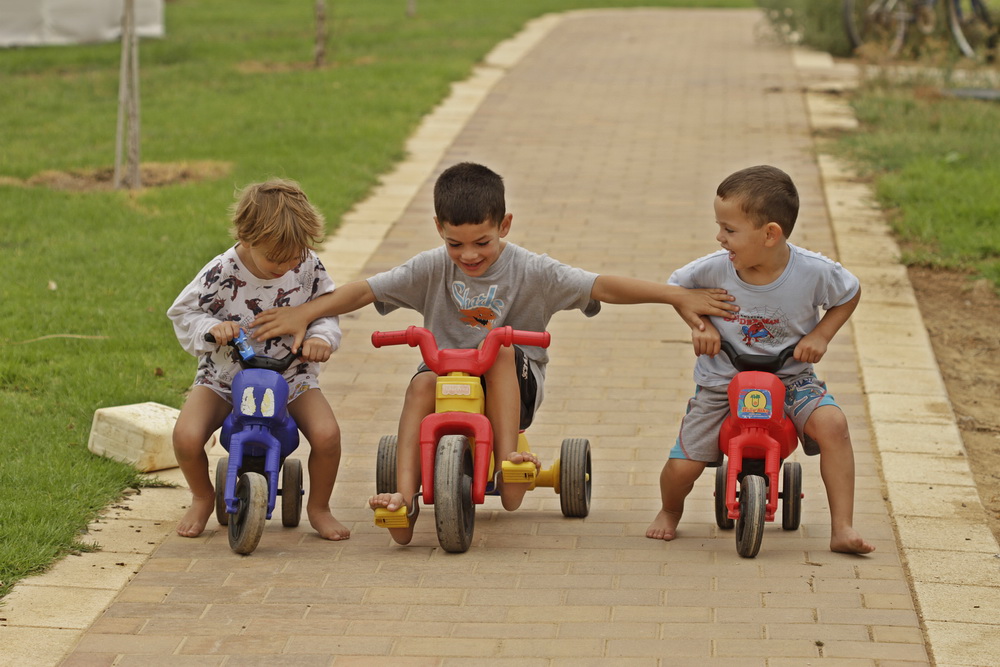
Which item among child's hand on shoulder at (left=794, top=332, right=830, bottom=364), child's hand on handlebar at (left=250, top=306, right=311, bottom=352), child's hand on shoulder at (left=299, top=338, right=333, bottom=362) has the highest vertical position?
child's hand on shoulder at (left=794, top=332, right=830, bottom=364)

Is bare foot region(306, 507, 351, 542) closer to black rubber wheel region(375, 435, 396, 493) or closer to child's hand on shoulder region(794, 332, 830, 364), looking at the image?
black rubber wheel region(375, 435, 396, 493)

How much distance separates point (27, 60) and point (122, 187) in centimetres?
823

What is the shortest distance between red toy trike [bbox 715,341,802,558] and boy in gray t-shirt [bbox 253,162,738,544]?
0.73 feet

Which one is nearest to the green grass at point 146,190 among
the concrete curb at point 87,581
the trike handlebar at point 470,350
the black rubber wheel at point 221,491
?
the concrete curb at point 87,581

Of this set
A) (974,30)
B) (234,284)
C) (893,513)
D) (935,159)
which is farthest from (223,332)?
(974,30)

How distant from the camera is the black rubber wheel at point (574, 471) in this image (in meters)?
4.61

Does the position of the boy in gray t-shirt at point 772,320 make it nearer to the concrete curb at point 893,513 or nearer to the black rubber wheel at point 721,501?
the black rubber wheel at point 721,501

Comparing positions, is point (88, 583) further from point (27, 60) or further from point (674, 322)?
point (27, 60)

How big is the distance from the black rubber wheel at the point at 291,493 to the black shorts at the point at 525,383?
56 cm

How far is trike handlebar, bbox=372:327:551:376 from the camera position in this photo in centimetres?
428

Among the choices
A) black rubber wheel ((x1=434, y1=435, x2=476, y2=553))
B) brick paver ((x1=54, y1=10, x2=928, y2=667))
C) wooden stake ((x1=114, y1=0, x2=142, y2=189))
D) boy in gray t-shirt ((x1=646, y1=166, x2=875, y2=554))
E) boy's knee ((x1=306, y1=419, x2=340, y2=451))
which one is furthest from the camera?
wooden stake ((x1=114, y1=0, x2=142, y2=189))

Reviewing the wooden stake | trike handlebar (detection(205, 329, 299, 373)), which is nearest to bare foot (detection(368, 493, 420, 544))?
trike handlebar (detection(205, 329, 299, 373))

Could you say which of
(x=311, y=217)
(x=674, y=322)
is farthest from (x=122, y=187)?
(x=311, y=217)

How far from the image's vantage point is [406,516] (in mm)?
4180
